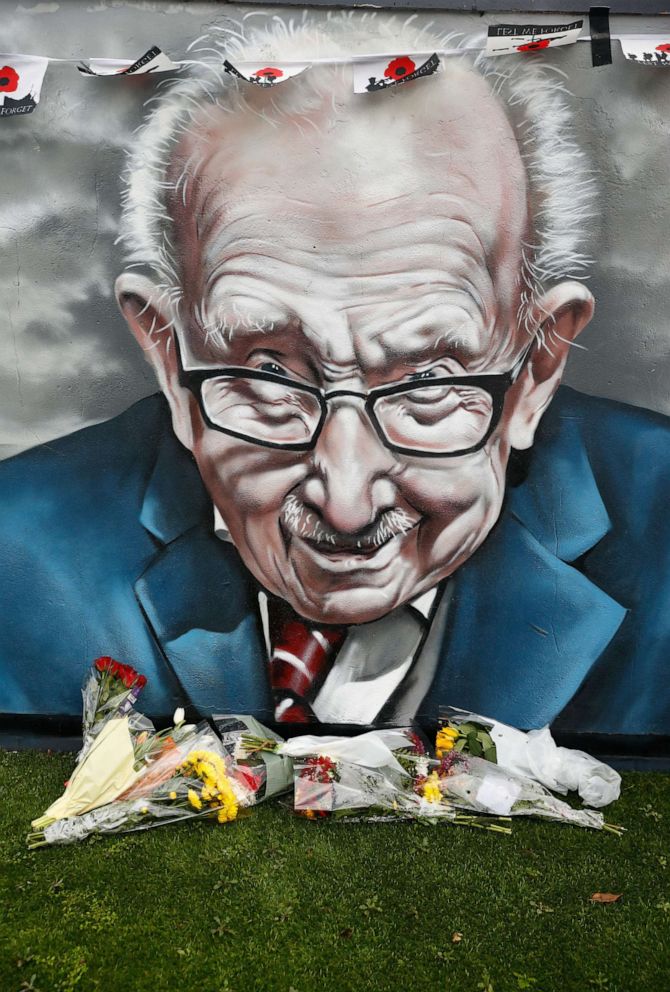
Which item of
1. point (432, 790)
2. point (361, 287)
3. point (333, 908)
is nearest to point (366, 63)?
point (361, 287)

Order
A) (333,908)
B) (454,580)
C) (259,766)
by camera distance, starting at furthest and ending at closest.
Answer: (454,580) < (259,766) < (333,908)

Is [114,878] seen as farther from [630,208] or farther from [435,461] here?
[630,208]

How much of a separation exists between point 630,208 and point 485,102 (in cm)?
90

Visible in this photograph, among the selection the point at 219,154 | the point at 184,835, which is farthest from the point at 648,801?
the point at 219,154

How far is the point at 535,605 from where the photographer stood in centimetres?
416

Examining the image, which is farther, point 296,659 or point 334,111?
point 296,659

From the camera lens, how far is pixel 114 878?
3.18 metres

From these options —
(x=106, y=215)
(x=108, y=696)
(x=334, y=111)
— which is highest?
(x=334, y=111)

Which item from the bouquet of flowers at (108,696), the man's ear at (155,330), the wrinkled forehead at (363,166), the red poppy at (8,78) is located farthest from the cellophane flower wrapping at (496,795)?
the red poppy at (8,78)

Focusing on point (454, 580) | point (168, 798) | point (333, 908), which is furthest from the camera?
point (454, 580)

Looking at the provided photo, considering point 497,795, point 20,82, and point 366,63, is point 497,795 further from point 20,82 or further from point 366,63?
point 20,82

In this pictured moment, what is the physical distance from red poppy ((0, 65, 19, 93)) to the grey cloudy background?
143 mm

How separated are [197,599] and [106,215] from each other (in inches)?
80.9

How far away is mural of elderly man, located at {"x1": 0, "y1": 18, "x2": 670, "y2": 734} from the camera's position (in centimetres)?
384
